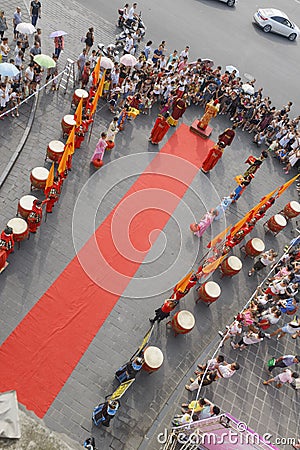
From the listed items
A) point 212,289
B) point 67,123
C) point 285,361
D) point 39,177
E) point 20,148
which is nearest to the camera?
point 285,361

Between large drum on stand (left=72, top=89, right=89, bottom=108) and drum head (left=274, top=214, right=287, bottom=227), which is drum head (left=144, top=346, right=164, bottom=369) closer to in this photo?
drum head (left=274, top=214, right=287, bottom=227)

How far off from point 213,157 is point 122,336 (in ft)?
30.2

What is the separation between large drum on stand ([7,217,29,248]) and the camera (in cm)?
1372

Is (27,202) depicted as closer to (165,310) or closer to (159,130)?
(165,310)

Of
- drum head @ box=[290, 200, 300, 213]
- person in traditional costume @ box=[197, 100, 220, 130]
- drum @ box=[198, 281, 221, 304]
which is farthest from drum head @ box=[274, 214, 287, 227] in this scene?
person in traditional costume @ box=[197, 100, 220, 130]

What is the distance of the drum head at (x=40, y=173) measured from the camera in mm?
15141

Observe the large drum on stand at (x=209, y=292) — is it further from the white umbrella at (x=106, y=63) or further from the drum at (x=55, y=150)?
the white umbrella at (x=106, y=63)

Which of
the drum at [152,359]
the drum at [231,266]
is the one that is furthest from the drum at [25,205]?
the drum at [231,266]

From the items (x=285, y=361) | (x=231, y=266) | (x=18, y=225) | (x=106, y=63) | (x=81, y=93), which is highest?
(x=106, y=63)

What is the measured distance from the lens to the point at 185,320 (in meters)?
→ 13.9

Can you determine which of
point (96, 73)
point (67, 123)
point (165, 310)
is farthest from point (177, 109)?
point (165, 310)

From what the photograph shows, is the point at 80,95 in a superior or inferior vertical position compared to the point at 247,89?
inferior

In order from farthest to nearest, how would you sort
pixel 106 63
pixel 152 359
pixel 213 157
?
Result: pixel 213 157 → pixel 106 63 → pixel 152 359

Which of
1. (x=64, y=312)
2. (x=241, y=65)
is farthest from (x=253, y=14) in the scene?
(x=64, y=312)
